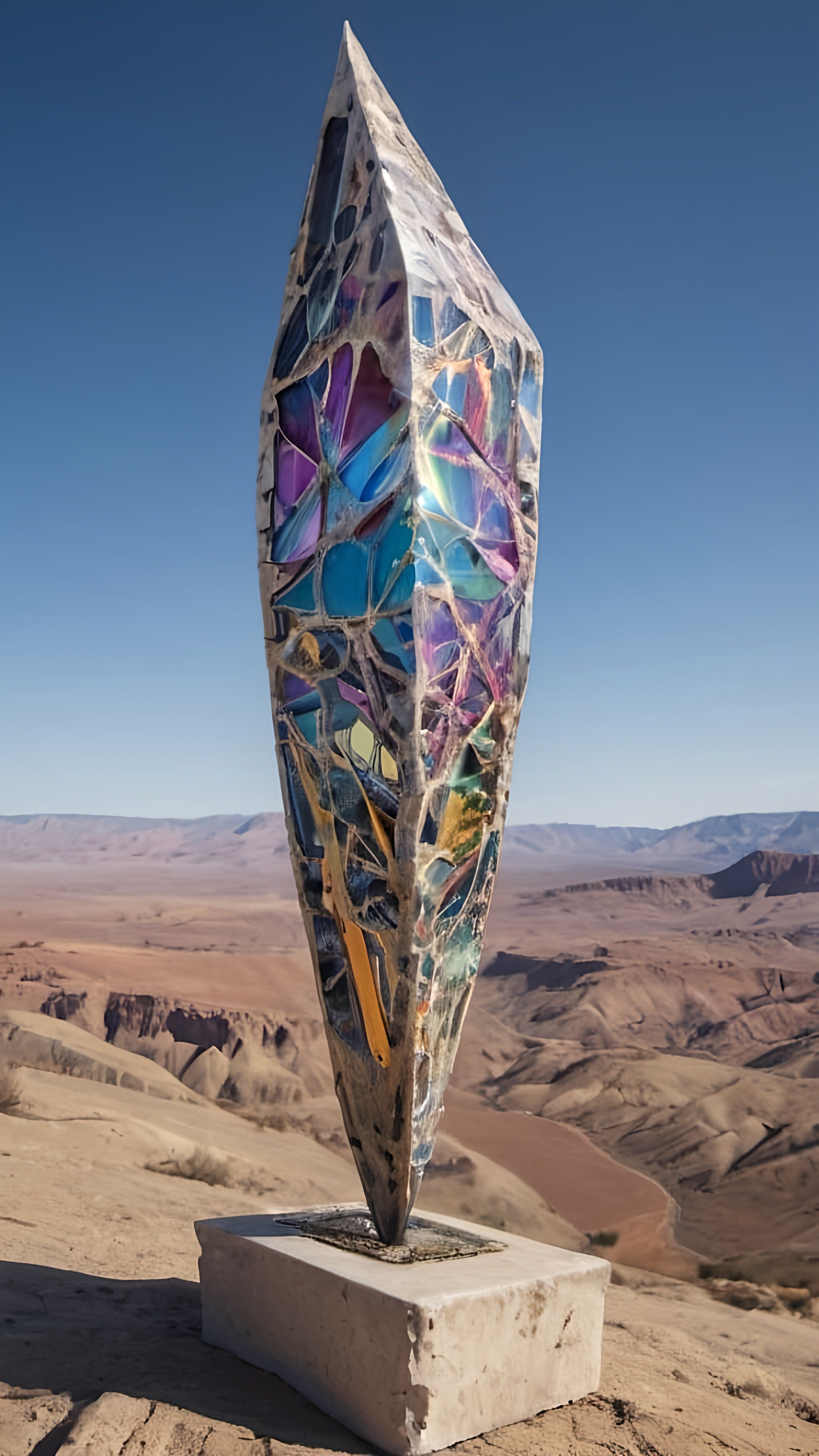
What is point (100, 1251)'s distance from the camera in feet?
26.5

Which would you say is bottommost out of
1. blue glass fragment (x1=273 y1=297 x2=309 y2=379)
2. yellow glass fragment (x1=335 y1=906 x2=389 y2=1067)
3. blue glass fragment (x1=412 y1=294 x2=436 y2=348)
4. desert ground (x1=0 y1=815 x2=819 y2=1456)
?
desert ground (x1=0 y1=815 x2=819 y2=1456)

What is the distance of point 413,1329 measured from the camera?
4.39 meters

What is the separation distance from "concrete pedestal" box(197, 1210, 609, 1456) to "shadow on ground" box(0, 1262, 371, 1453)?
0.14 meters

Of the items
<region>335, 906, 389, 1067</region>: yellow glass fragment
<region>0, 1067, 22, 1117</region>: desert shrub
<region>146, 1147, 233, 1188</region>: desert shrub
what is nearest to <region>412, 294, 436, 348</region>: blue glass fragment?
<region>335, 906, 389, 1067</region>: yellow glass fragment

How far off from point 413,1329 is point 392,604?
317 centimetres

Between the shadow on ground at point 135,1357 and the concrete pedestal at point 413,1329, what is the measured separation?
14 cm

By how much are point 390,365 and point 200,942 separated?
41126mm

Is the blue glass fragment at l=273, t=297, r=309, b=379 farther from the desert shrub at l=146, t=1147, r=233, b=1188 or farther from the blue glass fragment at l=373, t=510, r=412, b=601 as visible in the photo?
the desert shrub at l=146, t=1147, r=233, b=1188

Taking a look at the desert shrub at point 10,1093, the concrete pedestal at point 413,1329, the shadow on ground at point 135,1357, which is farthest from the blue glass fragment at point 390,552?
the desert shrub at point 10,1093

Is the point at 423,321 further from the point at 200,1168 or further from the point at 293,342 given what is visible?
the point at 200,1168

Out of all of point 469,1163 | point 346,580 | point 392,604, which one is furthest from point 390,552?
point 469,1163

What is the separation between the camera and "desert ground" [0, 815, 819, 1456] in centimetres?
504

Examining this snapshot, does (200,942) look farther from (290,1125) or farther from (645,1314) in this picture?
(645,1314)

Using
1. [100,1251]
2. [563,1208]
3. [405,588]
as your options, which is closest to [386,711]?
[405,588]
